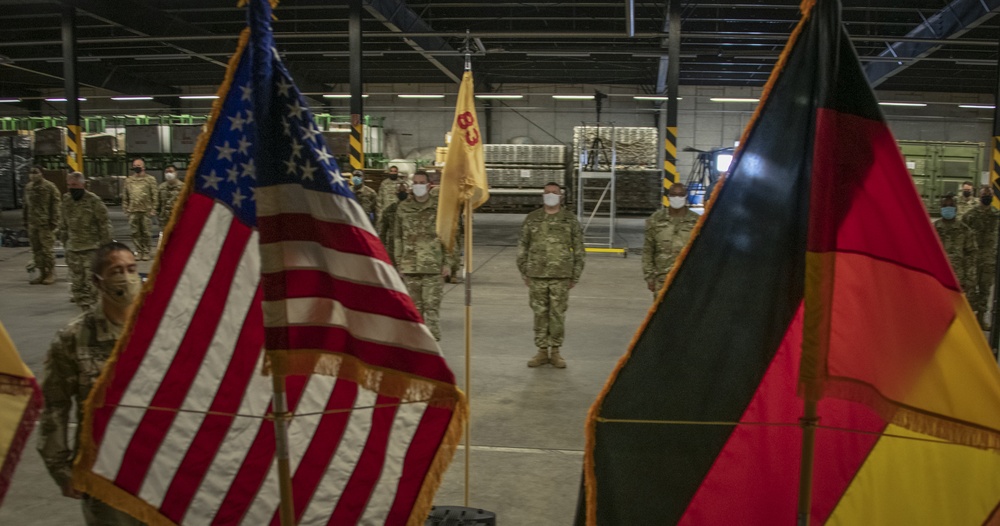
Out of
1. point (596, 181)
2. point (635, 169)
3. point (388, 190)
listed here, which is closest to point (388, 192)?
point (388, 190)

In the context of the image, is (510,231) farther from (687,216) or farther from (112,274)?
(112,274)

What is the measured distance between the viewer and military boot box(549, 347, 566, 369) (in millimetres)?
8335

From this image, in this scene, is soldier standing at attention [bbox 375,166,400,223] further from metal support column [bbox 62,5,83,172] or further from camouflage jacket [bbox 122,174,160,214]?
metal support column [bbox 62,5,83,172]

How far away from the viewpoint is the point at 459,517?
4.16 metres

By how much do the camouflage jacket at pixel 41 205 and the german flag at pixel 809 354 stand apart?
1281cm

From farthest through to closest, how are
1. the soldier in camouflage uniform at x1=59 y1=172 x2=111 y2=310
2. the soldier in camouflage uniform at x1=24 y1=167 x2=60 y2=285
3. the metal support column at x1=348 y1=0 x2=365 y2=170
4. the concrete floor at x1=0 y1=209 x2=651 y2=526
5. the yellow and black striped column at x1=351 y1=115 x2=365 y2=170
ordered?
the yellow and black striped column at x1=351 y1=115 x2=365 y2=170 → the metal support column at x1=348 y1=0 x2=365 y2=170 → the soldier in camouflage uniform at x1=24 y1=167 x2=60 y2=285 → the soldier in camouflage uniform at x1=59 y1=172 x2=111 y2=310 → the concrete floor at x1=0 y1=209 x2=651 y2=526

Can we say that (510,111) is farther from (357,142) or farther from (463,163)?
(463,163)

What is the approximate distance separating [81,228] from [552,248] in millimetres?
6349

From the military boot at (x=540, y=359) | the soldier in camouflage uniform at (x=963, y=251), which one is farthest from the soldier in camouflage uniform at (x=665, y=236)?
the soldier in camouflage uniform at (x=963, y=251)

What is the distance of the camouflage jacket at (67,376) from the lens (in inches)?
112

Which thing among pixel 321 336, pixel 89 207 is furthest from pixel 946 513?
pixel 89 207

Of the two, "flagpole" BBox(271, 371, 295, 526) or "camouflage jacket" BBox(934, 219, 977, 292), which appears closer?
"flagpole" BBox(271, 371, 295, 526)

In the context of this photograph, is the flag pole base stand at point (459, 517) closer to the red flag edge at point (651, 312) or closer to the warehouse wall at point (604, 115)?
the red flag edge at point (651, 312)

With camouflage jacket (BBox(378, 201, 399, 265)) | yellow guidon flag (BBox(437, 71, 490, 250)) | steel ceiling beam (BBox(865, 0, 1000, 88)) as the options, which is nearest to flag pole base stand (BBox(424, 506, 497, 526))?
yellow guidon flag (BBox(437, 71, 490, 250))
